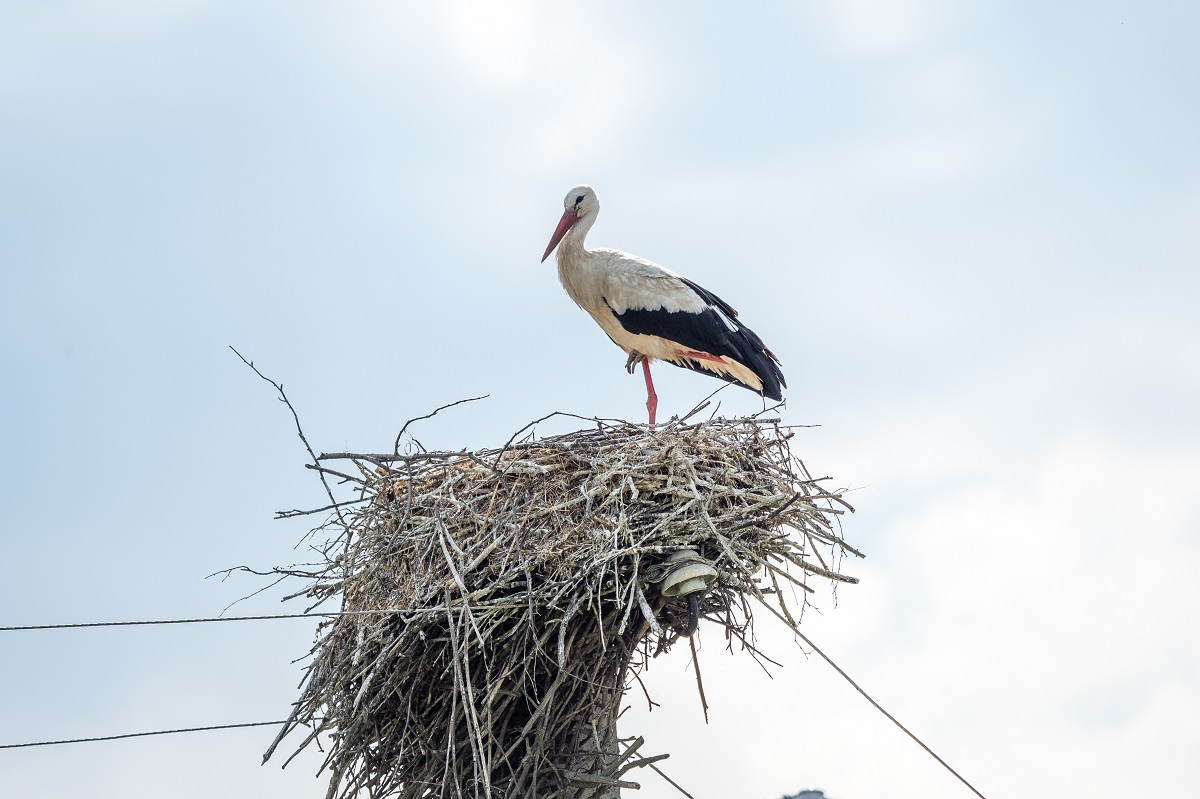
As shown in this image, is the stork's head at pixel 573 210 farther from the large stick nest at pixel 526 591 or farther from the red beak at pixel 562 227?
the large stick nest at pixel 526 591

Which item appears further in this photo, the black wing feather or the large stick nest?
the black wing feather

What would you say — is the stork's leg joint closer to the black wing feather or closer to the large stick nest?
the black wing feather

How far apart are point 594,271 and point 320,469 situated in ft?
9.37

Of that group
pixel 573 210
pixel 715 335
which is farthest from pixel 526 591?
pixel 573 210

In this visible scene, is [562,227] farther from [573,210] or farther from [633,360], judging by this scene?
[633,360]

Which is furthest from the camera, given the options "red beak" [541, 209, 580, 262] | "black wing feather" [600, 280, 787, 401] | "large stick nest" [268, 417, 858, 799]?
"red beak" [541, 209, 580, 262]

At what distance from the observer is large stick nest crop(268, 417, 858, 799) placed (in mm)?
4598

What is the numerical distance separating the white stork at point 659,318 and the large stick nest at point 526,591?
6.59 ft

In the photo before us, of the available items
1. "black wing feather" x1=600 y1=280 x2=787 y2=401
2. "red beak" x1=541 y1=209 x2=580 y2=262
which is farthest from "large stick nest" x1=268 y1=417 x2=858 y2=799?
"red beak" x1=541 y1=209 x2=580 y2=262

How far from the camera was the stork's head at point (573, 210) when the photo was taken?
786 centimetres

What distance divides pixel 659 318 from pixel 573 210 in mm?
1044

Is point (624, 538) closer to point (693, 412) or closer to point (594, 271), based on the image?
point (693, 412)

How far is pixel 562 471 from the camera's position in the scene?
16.6 ft

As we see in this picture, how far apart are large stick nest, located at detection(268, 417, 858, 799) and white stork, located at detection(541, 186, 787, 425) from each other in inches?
79.1
